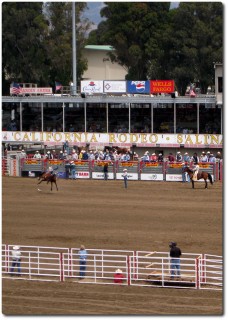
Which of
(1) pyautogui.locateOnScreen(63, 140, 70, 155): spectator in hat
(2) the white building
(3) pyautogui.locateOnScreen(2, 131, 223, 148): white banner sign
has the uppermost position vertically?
(2) the white building

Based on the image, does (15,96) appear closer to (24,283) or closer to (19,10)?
(19,10)

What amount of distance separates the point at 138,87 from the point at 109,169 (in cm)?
695

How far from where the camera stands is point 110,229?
2308 cm

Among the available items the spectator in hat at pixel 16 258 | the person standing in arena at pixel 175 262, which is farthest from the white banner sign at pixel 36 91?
the person standing in arena at pixel 175 262

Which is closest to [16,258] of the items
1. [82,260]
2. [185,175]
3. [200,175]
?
[82,260]

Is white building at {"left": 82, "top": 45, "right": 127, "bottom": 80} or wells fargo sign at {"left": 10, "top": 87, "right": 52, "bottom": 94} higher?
white building at {"left": 82, "top": 45, "right": 127, "bottom": 80}

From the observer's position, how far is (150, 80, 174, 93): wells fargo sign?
125 feet

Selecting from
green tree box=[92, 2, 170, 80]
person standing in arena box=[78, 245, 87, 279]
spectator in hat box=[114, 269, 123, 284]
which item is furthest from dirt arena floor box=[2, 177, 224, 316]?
green tree box=[92, 2, 170, 80]

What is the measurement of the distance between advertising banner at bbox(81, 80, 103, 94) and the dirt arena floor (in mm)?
7300

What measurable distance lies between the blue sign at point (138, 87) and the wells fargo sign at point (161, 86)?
36cm

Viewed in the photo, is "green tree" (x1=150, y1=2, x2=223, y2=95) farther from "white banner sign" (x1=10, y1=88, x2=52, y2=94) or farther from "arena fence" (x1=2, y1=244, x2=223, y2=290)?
"arena fence" (x1=2, y1=244, x2=223, y2=290)

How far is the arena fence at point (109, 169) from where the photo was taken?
3219cm

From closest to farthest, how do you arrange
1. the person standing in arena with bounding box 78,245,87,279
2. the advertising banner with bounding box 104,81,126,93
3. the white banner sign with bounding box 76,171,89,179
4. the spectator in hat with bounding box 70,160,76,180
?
1. the person standing in arena with bounding box 78,245,87,279
2. the spectator in hat with bounding box 70,160,76,180
3. the white banner sign with bounding box 76,171,89,179
4. the advertising banner with bounding box 104,81,126,93

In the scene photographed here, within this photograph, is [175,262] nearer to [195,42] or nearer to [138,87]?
[138,87]
